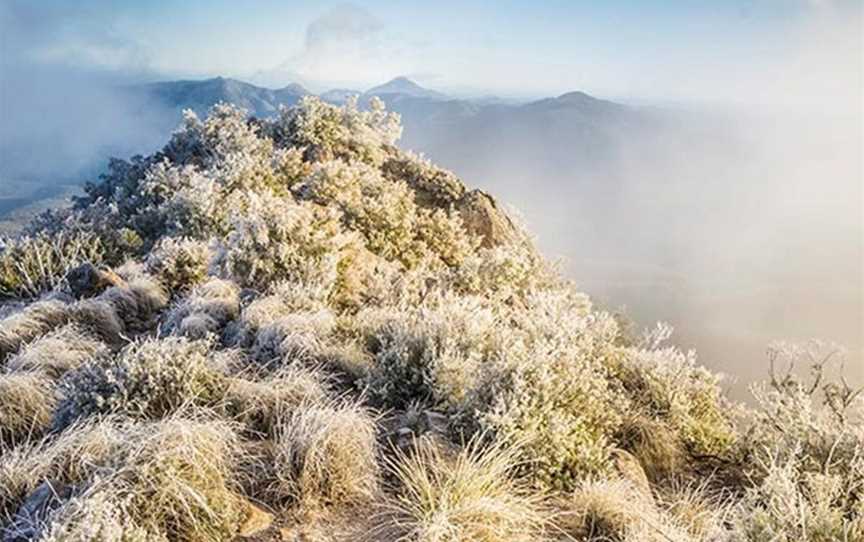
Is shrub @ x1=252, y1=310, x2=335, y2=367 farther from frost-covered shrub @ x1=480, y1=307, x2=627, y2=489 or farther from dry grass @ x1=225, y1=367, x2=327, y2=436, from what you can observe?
frost-covered shrub @ x1=480, y1=307, x2=627, y2=489

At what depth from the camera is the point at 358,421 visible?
15.1ft

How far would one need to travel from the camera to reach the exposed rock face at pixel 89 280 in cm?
931

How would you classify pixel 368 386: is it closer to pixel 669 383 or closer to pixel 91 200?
pixel 669 383

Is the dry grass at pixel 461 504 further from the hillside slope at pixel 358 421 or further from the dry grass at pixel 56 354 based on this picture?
the dry grass at pixel 56 354

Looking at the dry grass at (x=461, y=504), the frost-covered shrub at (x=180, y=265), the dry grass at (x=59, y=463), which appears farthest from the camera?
the frost-covered shrub at (x=180, y=265)

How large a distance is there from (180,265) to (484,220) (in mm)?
7590

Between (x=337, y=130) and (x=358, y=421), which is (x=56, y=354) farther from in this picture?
(x=337, y=130)

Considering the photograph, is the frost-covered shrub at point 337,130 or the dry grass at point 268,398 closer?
the dry grass at point 268,398

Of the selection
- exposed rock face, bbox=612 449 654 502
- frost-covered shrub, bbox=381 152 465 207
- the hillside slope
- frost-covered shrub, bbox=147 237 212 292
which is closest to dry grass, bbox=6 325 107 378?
the hillside slope

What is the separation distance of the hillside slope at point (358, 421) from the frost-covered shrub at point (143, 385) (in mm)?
17

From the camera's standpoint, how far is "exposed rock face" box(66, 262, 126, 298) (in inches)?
367

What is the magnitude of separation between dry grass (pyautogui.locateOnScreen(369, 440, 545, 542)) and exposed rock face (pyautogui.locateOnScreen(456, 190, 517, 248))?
11234 millimetres

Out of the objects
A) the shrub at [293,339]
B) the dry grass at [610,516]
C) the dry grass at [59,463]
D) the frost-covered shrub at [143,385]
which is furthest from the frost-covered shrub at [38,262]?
the dry grass at [610,516]

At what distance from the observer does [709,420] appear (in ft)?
21.4
